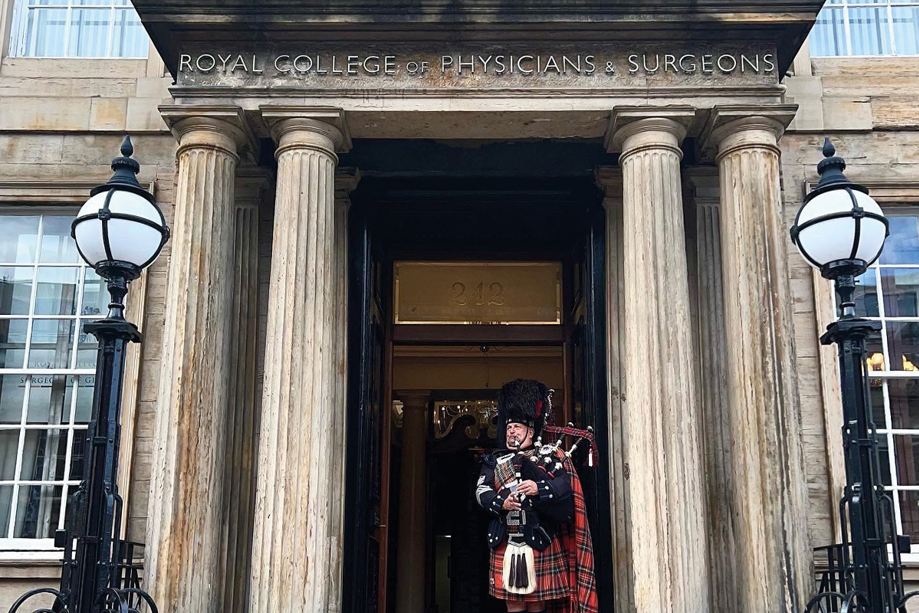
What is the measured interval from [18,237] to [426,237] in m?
4.13

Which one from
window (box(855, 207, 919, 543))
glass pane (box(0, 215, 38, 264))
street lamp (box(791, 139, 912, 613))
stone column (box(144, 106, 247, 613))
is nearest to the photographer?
street lamp (box(791, 139, 912, 613))

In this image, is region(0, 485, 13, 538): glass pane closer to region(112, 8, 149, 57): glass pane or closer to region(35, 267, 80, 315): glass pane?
region(35, 267, 80, 315): glass pane

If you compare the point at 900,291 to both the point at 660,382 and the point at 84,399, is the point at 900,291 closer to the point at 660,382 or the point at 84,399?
the point at 660,382

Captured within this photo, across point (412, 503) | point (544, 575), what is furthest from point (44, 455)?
point (412, 503)

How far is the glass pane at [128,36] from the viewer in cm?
1111

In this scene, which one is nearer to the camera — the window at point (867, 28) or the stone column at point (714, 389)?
the stone column at point (714, 389)

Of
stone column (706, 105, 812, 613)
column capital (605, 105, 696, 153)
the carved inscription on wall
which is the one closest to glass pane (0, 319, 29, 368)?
the carved inscription on wall

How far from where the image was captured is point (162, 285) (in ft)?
33.7

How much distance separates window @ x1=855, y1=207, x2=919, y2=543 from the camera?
9922mm

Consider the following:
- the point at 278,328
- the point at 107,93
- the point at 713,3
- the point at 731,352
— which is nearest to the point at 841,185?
the point at 731,352

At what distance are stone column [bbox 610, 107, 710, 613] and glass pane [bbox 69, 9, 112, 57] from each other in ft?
17.9

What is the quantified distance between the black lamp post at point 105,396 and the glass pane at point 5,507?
11.3ft

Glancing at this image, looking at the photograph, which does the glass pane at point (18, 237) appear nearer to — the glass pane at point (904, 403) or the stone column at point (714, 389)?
the stone column at point (714, 389)

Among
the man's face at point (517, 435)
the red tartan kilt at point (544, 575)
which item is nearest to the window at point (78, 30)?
the man's face at point (517, 435)
